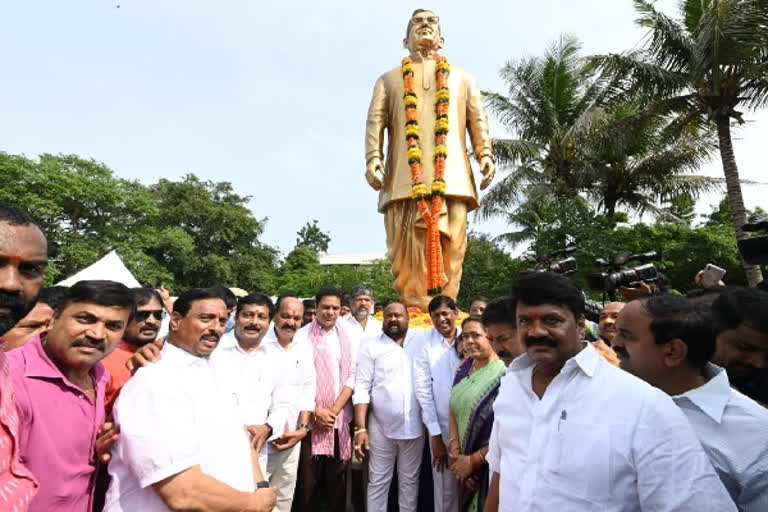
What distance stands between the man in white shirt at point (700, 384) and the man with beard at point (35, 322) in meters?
2.67

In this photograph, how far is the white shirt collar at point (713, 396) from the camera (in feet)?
5.79

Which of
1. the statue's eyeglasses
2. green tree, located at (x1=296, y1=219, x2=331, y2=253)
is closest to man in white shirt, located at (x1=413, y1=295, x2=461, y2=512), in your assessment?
the statue's eyeglasses

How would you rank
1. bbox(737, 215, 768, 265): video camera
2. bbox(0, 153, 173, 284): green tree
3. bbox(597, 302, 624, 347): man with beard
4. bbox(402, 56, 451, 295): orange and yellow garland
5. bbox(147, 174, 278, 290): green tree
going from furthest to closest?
bbox(147, 174, 278, 290): green tree
bbox(0, 153, 173, 284): green tree
bbox(402, 56, 451, 295): orange and yellow garland
bbox(597, 302, 624, 347): man with beard
bbox(737, 215, 768, 265): video camera

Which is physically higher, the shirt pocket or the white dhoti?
the shirt pocket

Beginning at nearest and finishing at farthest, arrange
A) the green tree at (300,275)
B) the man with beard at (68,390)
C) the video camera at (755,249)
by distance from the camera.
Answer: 1. the man with beard at (68,390)
2. the video camera at (755,249)
3. the green tree at (300,275)

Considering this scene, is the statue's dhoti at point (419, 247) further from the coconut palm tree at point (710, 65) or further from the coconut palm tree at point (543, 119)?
the coconut palm tree at point (543, 119)

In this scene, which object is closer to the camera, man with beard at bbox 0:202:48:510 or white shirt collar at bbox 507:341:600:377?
man with beard at bbox 0:202:48:510

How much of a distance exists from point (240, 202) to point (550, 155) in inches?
812

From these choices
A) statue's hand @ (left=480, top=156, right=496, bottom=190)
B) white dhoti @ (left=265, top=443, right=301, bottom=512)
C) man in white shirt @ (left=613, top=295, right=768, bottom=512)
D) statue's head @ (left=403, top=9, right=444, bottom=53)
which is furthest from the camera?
statue's head @ (left=403, top=9, right=444, bottom=53)

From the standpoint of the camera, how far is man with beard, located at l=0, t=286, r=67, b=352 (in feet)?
9.14

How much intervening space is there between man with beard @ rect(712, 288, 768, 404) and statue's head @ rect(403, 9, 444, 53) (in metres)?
6.43

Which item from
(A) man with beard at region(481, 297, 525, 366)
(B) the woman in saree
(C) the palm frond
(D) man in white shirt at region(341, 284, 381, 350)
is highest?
(C) the palm frond

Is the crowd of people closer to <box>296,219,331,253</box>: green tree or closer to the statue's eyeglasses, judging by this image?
the statue's eyeglasses

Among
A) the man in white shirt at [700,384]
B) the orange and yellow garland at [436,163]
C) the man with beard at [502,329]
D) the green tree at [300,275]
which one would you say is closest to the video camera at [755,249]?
the man in white shirt at [700,384]
